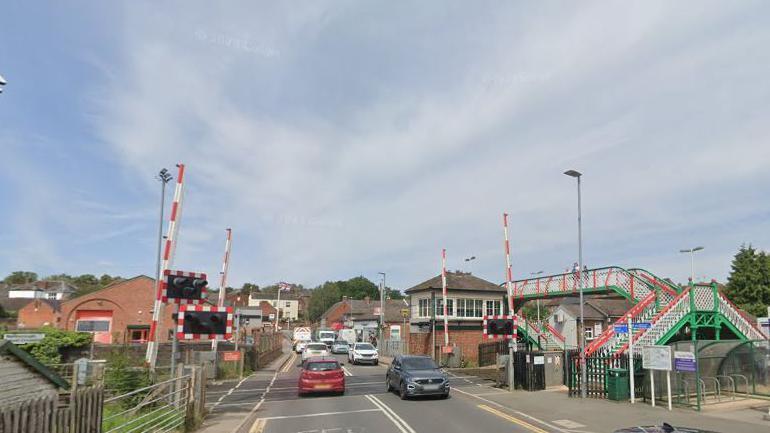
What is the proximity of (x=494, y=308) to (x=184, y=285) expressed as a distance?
33.1 metres

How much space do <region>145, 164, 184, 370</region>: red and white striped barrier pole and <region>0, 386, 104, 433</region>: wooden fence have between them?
4.93 m

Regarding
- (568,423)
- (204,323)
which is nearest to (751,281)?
(568,423)

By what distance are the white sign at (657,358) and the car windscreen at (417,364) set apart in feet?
24.0

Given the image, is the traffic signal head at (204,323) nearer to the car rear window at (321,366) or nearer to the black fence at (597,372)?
the car rear window at (321,366)

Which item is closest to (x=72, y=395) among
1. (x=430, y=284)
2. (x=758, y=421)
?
(x=758, y=421)

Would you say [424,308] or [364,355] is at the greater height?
[424,308]

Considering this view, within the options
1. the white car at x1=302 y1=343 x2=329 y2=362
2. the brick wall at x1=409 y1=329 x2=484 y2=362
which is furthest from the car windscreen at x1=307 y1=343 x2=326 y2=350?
the brick wall at x1=409 y1=329 x2=484 y2=362

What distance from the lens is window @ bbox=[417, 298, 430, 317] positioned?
4112cm

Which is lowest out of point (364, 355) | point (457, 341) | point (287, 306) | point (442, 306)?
Answer: point (364, 355)

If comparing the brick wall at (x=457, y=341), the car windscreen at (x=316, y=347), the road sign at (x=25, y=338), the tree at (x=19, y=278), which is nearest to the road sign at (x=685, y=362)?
the brick wall at (x=457, y=341)

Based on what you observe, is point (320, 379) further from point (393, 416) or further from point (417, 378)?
point (393, 416)

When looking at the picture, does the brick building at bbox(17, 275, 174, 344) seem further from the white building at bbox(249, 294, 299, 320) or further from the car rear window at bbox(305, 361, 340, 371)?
the white building at bbox(249, 294, 299, 320)

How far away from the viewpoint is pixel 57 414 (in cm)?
677

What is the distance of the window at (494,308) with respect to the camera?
42.1m
